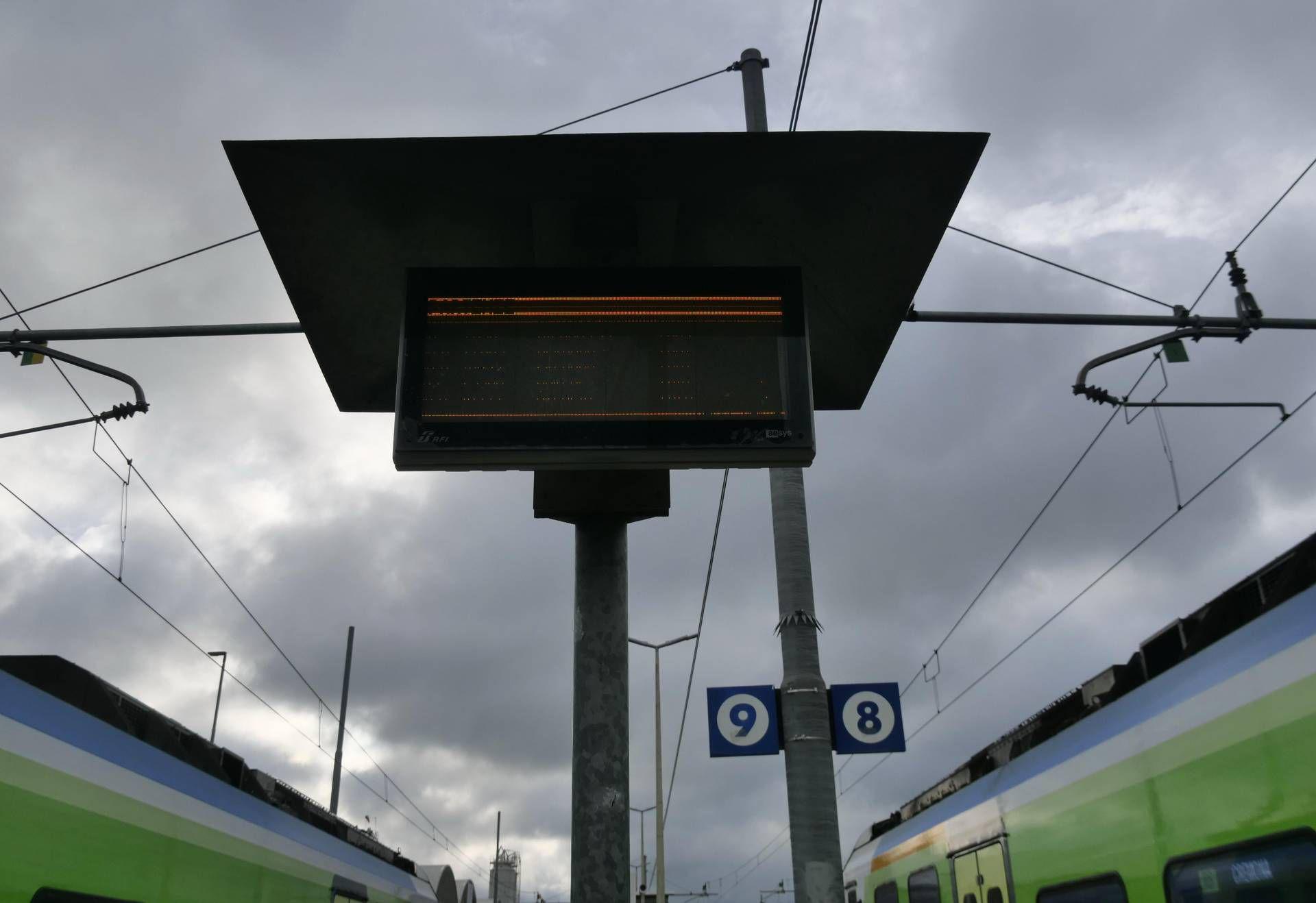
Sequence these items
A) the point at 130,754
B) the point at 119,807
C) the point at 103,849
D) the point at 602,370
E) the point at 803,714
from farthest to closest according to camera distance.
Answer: the point at 803,714, the point at 130,754, the point at 119,807, the point at 103,849, the point at 602,370

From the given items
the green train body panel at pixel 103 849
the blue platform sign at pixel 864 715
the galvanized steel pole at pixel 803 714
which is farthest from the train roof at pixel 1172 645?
the green train body panel at pixel 103 849

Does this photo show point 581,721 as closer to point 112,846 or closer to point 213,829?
point 112,846

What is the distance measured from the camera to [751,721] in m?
8.09

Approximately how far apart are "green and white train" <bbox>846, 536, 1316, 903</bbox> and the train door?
2 centimetres

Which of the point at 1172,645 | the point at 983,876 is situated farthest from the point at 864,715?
the point at 1172,645

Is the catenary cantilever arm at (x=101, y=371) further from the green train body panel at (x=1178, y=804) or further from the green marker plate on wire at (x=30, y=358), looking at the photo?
the green train body panel at (x=1178, y=804)

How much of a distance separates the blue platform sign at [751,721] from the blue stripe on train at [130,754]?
10.5 feet

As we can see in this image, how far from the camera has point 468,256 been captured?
16.4ft

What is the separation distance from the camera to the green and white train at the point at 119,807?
441 centimetres

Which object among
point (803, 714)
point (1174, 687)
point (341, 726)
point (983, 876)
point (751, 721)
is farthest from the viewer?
point (341, 726)

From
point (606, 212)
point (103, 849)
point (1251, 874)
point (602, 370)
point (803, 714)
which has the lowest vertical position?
point (1251, 874)

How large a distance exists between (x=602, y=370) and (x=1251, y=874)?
3154 mm

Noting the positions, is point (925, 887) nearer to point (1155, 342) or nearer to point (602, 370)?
point (1155, 342)

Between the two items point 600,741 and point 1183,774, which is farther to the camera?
point 1183,774
